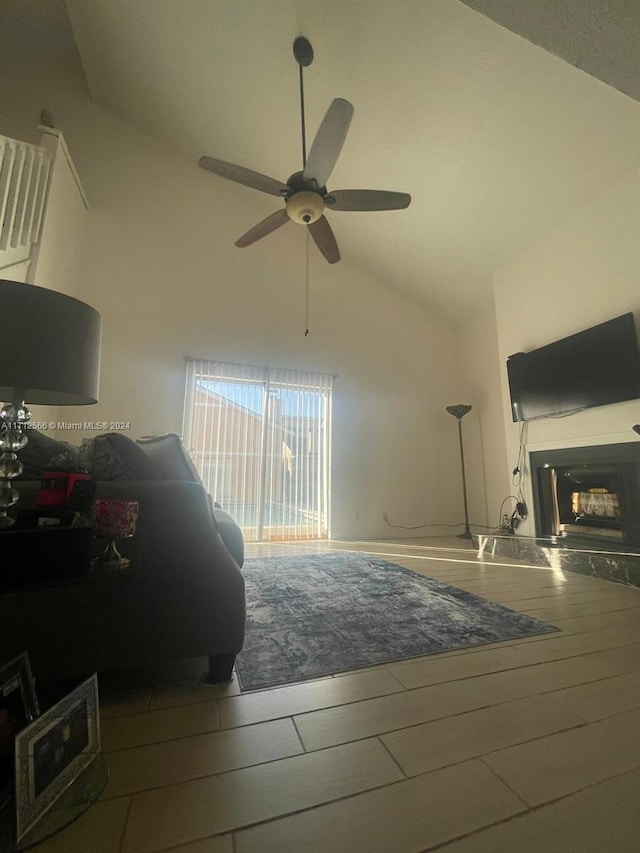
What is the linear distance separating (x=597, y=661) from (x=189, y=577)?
57.3 inches

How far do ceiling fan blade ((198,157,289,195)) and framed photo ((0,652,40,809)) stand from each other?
2479mm

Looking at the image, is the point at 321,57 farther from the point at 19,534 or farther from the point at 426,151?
the point at 19,534

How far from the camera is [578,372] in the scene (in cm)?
279

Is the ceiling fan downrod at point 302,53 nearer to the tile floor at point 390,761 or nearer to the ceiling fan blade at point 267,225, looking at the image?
the ceiling fan blade at point 267,225

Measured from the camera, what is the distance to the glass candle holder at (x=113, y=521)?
0.89 metres

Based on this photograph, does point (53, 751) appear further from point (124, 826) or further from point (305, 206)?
point (305, 206)

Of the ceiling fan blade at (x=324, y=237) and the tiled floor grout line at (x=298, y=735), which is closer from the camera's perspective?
the tiled floor grout line at (x=298, y=735)

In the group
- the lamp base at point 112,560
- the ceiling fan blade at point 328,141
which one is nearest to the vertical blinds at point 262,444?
the ceiling fan blade at point 328,141

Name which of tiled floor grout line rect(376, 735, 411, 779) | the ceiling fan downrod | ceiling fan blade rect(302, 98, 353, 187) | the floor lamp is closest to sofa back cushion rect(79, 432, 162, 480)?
tiled floor grout line rect(376, 735, 411, 779)

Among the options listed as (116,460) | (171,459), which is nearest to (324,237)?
(171,459)

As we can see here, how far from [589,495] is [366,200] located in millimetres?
2809

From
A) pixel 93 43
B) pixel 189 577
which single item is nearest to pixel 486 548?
pixel 189 577

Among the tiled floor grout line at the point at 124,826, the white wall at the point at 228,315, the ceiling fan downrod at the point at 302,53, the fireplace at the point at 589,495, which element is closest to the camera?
the tiled floor grout line at the point at 124,826

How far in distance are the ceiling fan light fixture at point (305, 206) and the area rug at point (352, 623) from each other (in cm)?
233
